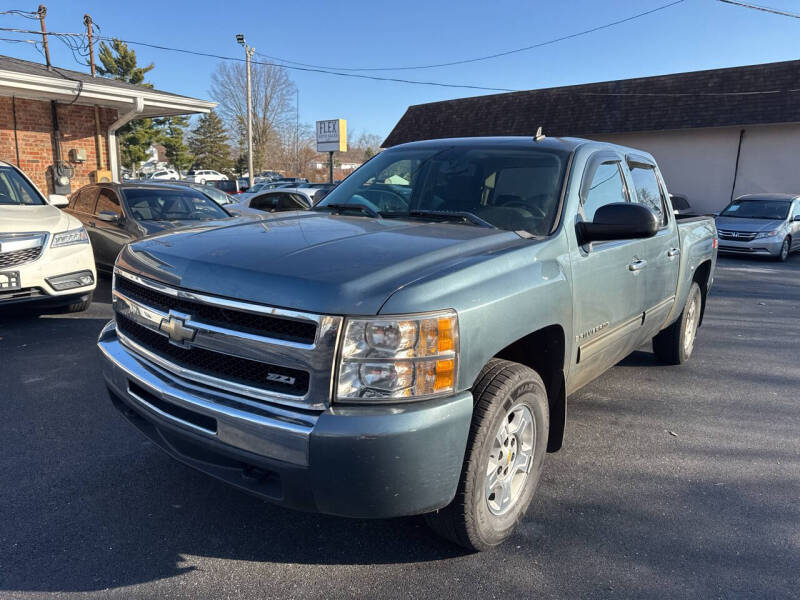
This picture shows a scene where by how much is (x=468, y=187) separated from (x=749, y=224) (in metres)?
13.3

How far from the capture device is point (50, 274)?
19.2ft

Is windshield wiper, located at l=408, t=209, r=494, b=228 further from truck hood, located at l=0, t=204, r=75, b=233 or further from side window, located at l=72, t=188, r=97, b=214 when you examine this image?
side window, located at l=72, t=188, r=97, b=214

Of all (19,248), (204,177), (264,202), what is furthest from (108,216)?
(204,177)

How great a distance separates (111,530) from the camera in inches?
105

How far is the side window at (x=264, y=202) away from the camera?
10.4 meters

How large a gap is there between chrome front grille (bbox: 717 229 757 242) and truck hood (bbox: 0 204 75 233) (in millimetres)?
13694

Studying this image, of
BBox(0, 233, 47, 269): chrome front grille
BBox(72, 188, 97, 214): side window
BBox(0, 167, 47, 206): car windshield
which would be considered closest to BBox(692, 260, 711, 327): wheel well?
BBox(0, 233, 47, 269): chrome front grille

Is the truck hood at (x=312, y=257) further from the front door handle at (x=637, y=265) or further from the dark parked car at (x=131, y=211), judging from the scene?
the dark parked car at (x=131, y=211)

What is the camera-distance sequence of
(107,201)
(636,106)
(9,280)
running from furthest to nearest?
(636,106) < (107,201) < (9,280)

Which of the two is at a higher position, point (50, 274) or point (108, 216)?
point (108, 216)

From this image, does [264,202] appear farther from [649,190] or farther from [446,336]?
[446,336]

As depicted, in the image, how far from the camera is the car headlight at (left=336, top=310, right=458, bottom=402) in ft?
6.53

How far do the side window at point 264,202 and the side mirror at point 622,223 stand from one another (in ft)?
26.7

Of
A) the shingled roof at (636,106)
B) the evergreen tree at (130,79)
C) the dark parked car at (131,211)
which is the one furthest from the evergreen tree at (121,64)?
the dark parked car at (131,211)
